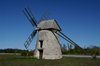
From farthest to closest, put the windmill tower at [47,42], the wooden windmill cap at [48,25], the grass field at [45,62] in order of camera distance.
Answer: the wooden windmill cap at [48,25] → the windmill tower at [47,42] → the grass field at [45,62]

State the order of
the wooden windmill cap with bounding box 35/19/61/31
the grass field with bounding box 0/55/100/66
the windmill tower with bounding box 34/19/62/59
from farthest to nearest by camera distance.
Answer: the wooden windmill cap with bounding box 35/19/61/31 → the windmill tower with bounding box 34/19/62/59 → the grass field with bounding box 0/55/100/66

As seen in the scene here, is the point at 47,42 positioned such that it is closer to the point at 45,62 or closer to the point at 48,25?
the point at 48,25

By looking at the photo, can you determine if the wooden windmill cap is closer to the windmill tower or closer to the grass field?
the windmill tower

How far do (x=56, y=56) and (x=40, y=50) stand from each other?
116 inches

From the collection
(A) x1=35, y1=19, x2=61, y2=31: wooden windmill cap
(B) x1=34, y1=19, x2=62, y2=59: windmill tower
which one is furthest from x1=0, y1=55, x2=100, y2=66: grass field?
(A) x1=35, y1=19, x2=61, y2=31: wooden windmill cap

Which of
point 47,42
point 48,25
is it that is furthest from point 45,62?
point 48,25

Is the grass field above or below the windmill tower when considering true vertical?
below

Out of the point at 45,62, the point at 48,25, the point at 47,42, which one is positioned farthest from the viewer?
the point at 48,25

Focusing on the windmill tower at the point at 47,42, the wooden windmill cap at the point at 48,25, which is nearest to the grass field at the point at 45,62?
the windmill tower at the point at 47,42

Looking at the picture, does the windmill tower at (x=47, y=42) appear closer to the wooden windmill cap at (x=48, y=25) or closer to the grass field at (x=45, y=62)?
the wooden windmill cap at (x=48, y=25)

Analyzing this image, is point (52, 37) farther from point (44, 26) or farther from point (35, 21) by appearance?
point (35, 21)

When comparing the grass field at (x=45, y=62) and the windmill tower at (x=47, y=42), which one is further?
the windmill tower at (x=47, y=42)

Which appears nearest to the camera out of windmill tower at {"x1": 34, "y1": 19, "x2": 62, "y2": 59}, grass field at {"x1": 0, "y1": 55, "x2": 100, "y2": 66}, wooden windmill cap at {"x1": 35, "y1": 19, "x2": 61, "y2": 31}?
grass field at {"x1": 0, "y1": 55, "x2": 100, "y2": 66}

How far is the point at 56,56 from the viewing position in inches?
767
